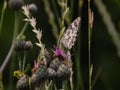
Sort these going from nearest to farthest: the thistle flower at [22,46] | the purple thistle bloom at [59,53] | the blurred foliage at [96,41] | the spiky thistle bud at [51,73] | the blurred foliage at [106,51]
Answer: the spiky thistle bud at [51,73]
the purple thistle bloom at [59,53]
the thistle flower at [22,46]
the blurred foliage at [96,41]
the blurred foliage at [106,51]

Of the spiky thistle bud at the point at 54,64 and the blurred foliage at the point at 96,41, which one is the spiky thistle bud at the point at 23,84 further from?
the blurred foliage at the point at 96,41

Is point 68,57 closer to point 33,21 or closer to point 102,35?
point 33,21

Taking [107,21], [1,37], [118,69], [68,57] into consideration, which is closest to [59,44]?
[68,57]

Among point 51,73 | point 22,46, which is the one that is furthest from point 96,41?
point 51,73

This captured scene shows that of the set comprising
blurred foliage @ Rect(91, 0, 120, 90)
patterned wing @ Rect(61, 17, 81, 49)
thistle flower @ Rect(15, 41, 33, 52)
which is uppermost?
blurred foliage @ Rect(91, 0, 120, 90)

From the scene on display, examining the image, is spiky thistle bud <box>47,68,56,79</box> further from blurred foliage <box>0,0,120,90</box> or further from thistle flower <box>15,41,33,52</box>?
blurred foliage <box>0,0,120,90</box>

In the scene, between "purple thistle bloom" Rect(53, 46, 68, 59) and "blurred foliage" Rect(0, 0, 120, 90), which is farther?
"blurred foliage" Rect(0, 0, 120, 90)

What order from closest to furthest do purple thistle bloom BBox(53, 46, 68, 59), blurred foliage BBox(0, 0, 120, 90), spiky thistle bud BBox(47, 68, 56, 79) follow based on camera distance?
1. spiky thistle bud BBox(47, 68, 56, 79)
2. purple thistle bloom BBox(53, 46, 68, 59)
3. blurred foliage BBox(0, 0, 120, 90)

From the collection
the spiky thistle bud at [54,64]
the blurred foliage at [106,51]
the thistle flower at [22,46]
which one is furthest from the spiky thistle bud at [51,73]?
the blurred foliage at [106,51]

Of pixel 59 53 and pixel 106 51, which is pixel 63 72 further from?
pixel 106 51

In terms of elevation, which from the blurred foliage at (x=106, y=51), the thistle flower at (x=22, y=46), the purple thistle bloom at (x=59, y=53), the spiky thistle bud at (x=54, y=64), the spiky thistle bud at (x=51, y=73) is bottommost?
the spiky thistle bud at (x=51, y=73)

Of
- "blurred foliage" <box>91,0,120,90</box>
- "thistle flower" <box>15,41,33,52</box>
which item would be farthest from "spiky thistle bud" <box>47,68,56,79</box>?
"blurred foliage" <box>91,0,120,90</box>
